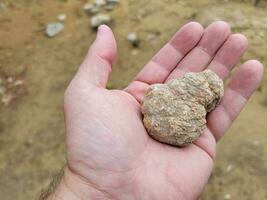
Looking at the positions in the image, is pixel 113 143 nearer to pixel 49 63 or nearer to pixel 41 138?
pixel 41 138

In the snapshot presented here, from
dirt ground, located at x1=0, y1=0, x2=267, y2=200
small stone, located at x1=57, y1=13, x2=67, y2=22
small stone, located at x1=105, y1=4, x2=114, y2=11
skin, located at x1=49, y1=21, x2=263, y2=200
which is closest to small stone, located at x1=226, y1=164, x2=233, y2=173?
dirt ground, located at x1=0, y1=0, x2=267, y2=200

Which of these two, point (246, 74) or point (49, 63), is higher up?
point (246, 74)

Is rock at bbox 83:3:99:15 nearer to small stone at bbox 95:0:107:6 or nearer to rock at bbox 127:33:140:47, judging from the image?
small stone at bbox 95:0:107:6

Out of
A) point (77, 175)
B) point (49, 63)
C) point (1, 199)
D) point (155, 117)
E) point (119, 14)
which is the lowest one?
point (1, 199)

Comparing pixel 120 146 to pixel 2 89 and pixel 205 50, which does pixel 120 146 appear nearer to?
pixel 205 50

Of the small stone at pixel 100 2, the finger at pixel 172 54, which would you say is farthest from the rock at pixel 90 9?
the finger at pixel 172 54

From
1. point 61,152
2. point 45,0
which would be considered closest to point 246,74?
point 61,152

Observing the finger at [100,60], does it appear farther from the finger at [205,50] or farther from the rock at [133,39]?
the rock at [133,39]
